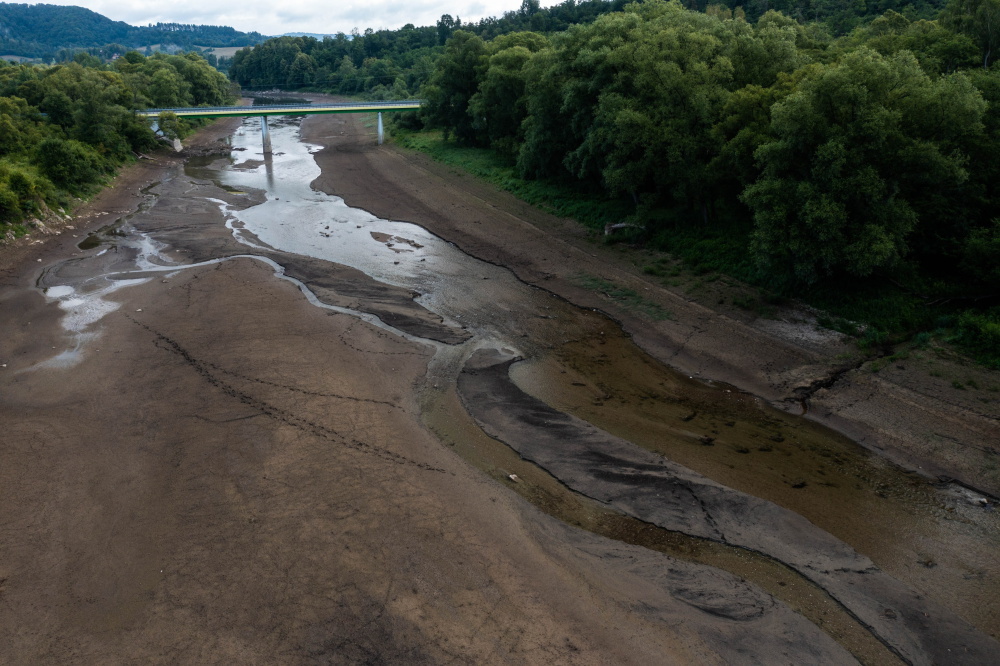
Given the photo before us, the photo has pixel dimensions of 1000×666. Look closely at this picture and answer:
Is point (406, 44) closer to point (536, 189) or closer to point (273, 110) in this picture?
point (273, 110)

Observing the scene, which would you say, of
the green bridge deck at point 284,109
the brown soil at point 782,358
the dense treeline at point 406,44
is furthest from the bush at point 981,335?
the green bridge deck at point 284,109

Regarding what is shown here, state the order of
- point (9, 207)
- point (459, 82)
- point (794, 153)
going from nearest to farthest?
1. point (794, 153)
2. point (9, 207)
3. point (459, 82)

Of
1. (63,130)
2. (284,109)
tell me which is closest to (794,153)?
(63,130)

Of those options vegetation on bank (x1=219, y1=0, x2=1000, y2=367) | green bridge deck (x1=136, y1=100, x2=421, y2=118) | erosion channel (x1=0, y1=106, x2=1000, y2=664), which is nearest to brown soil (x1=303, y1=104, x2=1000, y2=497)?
erosion channel (x1=0, y1=106, x2=1000, y2=664)

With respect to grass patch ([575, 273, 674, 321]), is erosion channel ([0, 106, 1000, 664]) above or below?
below

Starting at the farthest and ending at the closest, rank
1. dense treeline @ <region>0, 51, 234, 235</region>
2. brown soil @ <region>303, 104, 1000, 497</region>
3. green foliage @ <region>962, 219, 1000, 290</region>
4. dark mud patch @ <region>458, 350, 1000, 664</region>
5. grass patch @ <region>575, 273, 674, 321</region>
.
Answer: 1. dense treeline @ <region>0, 51, 234, 235</region>
2. grass patch @ <region>575, 273, 674, 321</region>
3. green foliage @ <region>962, 219, 1000, 290</region>
4. brown soil @ <region>303, 104, 1000, 497</region>
5. dark mud patch @ <region>458, 350, 1000, 664</region>

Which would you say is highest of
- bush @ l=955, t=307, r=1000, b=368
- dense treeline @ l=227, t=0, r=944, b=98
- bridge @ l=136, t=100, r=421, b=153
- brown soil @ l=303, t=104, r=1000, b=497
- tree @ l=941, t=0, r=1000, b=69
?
dense treeline @ l=227, t=0, r=944, b=98

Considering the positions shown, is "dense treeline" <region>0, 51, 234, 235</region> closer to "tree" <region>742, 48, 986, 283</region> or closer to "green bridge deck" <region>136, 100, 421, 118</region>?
"green bridge deck" <region>136, 100, 421, 118</region>
